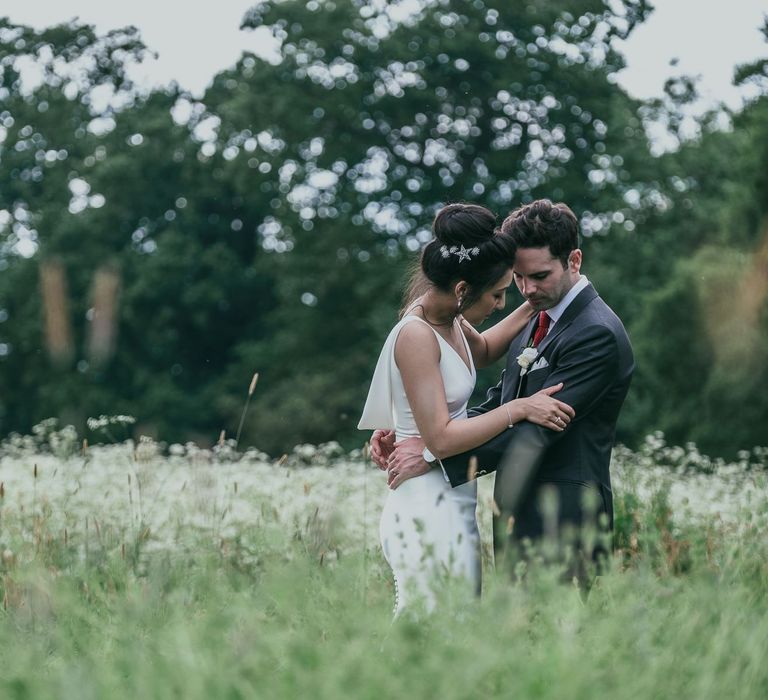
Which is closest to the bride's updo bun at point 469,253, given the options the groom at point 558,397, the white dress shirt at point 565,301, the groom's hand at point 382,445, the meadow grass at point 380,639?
the groom at point 558,397

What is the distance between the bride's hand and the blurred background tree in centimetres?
1849

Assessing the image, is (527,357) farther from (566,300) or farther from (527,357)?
(566,300)

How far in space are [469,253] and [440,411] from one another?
59 cm

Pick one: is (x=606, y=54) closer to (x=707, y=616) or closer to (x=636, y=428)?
(x=636, y=428)

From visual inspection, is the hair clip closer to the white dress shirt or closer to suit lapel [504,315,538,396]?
the white dress shirt

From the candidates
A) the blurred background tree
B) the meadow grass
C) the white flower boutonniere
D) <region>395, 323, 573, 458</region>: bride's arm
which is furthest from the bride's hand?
the blurred background tree

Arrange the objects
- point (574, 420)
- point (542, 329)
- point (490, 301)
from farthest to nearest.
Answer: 1. point (542, 329)
2. point (490, 301)
3. point (574, 420)

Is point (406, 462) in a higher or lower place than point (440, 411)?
lower

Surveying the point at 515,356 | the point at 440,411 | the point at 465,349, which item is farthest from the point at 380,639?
the point at 515,356

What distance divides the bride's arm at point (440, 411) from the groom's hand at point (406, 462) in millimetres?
170

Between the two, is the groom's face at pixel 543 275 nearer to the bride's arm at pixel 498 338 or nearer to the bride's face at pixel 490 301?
the bride's face at pixel 490 301

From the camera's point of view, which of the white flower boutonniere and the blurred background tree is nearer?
the white flower boutonniere

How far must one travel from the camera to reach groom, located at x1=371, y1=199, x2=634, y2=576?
4168 millimetres

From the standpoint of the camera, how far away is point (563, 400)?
416cm
